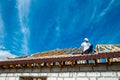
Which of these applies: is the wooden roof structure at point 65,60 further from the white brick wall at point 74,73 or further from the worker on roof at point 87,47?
the worker on roof at point 87,47

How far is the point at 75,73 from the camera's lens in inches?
265

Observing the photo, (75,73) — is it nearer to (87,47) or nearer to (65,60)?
(65,60)

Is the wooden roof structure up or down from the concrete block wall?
up

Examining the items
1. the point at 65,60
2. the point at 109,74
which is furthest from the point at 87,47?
the point at 109,74

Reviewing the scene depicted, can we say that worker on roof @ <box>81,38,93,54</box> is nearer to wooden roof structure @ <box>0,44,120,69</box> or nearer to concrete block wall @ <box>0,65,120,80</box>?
wooden roof structure @ <box>0,44,120,69</box>

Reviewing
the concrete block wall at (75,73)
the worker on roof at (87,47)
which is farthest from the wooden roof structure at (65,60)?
the worker on roof at (87,47)

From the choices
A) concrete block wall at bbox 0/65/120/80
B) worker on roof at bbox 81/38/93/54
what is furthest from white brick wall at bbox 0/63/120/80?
worker on roof at bbox 81/38/93/54

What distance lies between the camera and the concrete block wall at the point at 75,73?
6094 mm

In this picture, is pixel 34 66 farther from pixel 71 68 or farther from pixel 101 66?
pixel 101 66

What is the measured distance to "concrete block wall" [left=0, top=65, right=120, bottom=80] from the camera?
6094 mm

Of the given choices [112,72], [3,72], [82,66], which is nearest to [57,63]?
[82,66]

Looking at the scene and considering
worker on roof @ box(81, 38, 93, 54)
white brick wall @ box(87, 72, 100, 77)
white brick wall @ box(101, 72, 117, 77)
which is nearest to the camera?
white brick wall @ box(101, 72, 117, 77)

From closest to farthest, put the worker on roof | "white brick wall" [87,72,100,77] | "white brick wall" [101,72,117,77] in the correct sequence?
"white brick wall" [101,72,117,77] → "white brick wall" [87,72,100,77] → the worker on roof

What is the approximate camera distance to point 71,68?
6945 mm
